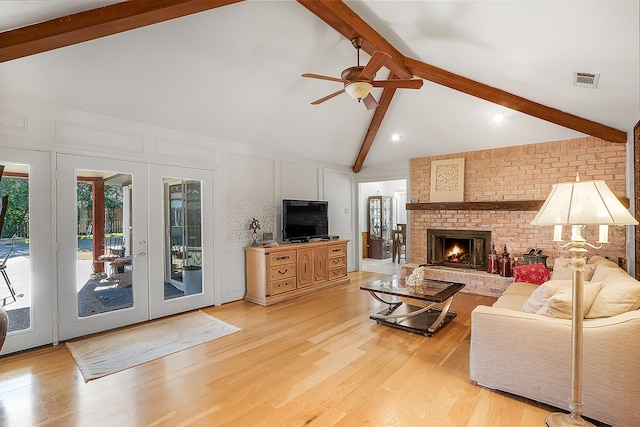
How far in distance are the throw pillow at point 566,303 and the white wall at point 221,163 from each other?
3.98 metres

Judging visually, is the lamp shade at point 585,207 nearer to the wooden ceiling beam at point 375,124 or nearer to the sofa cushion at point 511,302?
the sofa cushion at point 511,302

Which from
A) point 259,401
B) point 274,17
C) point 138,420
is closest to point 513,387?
point 259,401

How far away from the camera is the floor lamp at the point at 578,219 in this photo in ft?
5.81

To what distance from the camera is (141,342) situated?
3289mm

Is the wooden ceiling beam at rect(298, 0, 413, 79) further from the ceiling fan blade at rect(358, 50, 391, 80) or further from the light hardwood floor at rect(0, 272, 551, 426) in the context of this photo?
the light hardwood floor at rect(0, 272, 551, 426)

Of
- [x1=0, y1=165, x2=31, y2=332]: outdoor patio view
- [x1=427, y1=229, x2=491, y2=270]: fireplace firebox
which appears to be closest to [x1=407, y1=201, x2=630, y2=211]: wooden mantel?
[x1=427, y1=229, x2=491, y2=270]: fireplace firebox

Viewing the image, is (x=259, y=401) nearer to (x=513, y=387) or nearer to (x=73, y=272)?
(x=513, y=387)

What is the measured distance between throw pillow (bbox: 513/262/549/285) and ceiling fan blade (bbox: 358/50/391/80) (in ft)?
11.1

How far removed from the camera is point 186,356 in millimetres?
2973

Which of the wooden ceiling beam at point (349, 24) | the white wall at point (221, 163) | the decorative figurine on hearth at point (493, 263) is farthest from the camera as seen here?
the decorative figurine on hearth at point (493, 263)

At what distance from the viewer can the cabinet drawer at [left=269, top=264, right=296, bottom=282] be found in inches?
183

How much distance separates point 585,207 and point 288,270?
12.5 feet

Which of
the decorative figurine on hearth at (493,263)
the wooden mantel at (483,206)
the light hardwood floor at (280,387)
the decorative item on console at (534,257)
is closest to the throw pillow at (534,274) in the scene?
the decorative item on console at (534,257)

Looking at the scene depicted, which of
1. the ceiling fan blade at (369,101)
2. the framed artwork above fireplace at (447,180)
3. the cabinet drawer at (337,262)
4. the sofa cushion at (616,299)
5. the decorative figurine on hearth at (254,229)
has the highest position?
the ceiling fan blade at (369,101)
